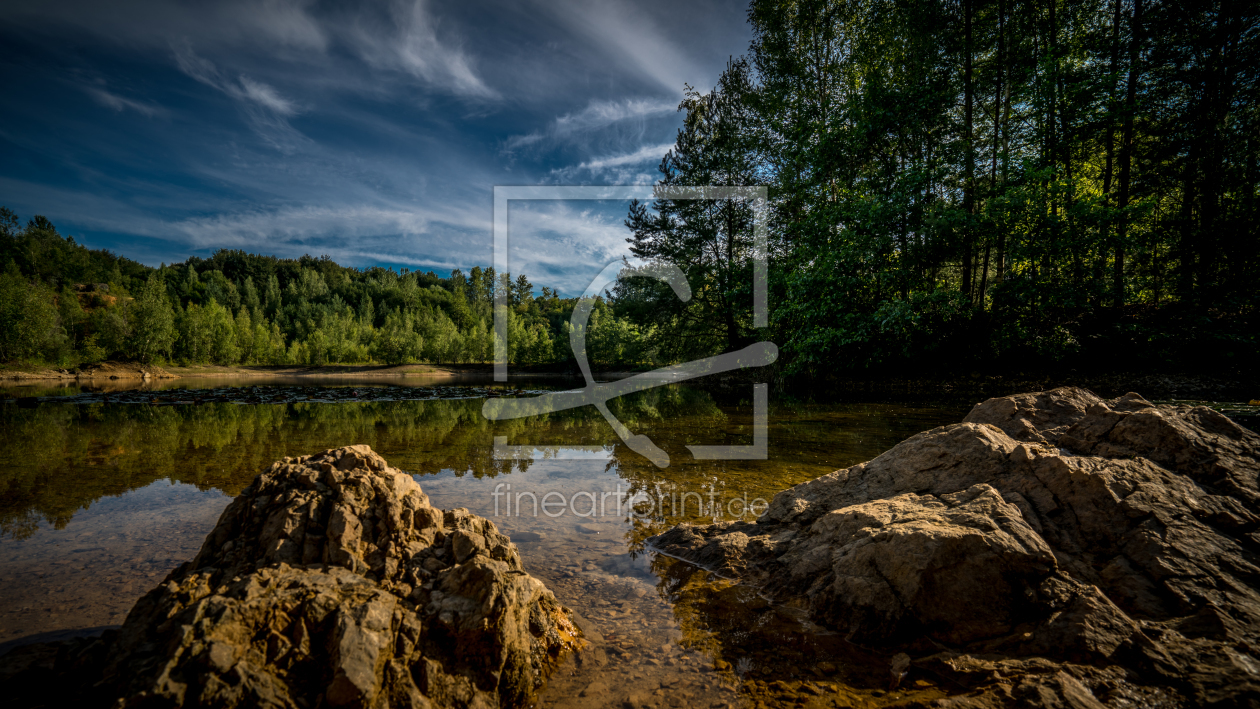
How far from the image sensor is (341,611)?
6.67 feet

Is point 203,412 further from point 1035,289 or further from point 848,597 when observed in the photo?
point 1035,289

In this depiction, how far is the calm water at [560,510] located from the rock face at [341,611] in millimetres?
462

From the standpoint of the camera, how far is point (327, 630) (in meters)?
2.00

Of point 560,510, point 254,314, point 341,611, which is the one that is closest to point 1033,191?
point 560,510

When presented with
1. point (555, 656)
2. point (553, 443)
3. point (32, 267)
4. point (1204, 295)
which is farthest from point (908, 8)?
point (32, 267)

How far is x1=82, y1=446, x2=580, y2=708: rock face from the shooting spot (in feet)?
5.81

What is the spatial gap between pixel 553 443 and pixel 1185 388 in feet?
49.4

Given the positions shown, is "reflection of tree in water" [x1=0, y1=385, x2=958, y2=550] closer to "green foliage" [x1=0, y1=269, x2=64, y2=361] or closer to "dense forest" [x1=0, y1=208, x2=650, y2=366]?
"dense forest" [x1=0, y1=208, x2=650, y2=366]

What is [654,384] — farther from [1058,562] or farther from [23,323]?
[23,323]

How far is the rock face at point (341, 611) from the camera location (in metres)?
1.77

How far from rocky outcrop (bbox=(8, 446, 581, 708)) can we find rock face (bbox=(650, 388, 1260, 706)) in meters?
1.80

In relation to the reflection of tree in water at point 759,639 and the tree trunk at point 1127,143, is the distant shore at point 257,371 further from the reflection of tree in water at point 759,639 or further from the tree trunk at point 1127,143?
the reflection of tree in water at point 759,639

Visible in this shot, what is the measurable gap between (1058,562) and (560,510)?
4187mm

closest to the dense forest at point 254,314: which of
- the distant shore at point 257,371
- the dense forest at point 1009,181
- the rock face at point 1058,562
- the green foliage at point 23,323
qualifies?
the green foliage at point 23,323
